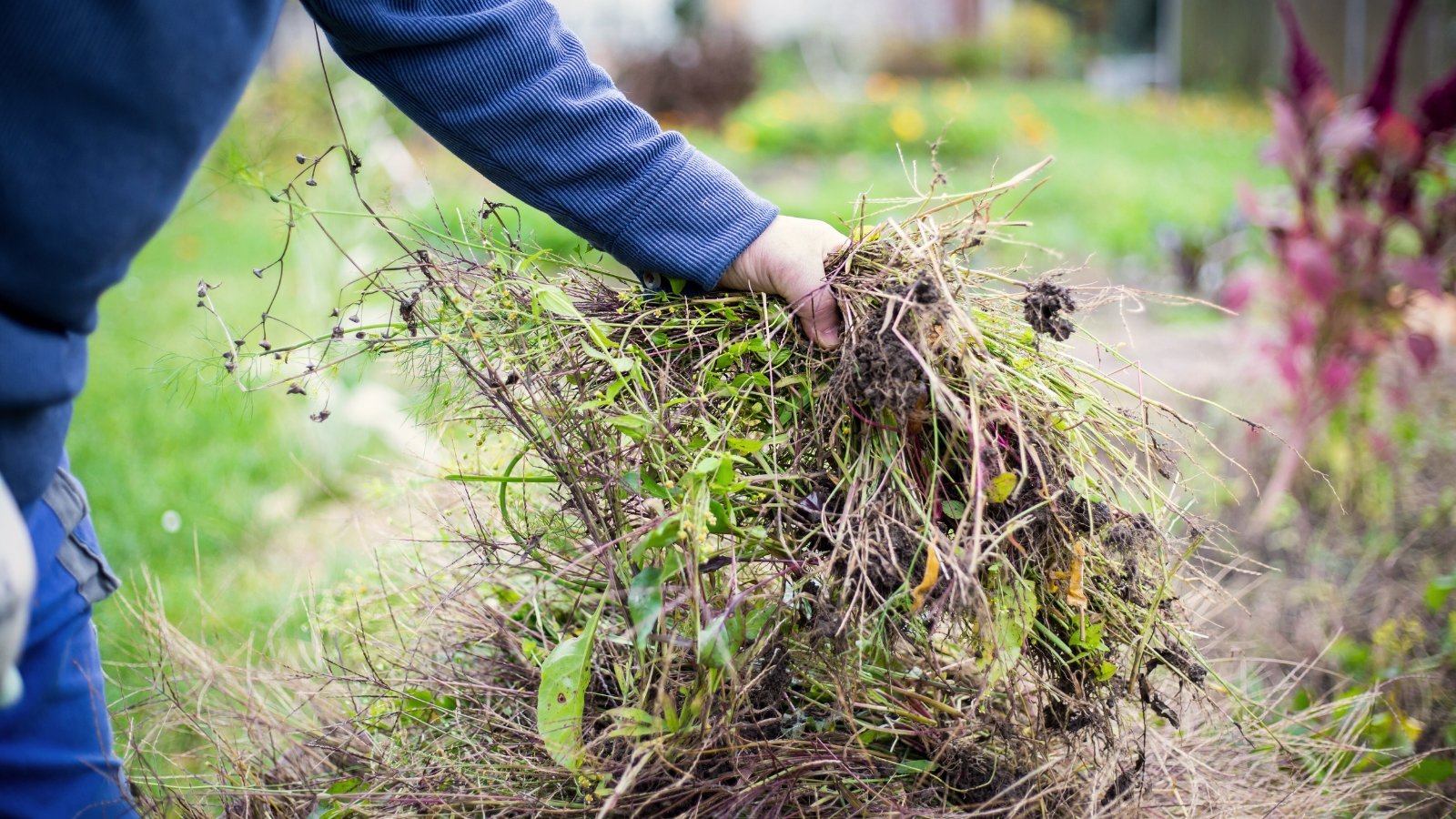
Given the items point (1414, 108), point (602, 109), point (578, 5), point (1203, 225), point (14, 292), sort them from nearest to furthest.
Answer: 1. point (14, 292)
2. point (602, 109)
3. point (1414, 108)
4. point (1203, 225)
5. point (578, 5)

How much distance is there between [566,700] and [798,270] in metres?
0.60

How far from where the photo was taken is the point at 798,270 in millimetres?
1231

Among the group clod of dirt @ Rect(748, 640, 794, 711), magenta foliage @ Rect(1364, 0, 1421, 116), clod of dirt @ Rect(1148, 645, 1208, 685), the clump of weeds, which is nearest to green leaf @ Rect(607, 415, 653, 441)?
the clump of weeds

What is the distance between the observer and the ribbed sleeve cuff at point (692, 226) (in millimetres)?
→ 1227

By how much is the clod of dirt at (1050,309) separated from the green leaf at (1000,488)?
0.66ft

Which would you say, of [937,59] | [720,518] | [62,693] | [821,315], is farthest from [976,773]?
[937,59]

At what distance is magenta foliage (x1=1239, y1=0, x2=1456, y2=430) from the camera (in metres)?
2.77

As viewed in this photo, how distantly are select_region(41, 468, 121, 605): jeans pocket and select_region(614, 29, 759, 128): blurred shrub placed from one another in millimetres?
8800

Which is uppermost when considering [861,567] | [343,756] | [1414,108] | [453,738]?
[1414,108]

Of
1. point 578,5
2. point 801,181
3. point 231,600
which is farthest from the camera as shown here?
point 578,5

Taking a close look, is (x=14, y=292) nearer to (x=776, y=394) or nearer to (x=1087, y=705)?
(x=776, y=394)

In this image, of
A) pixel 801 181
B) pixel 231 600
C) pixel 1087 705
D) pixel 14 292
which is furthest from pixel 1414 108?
pixel 801 181

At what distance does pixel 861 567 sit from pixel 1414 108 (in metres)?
2.84

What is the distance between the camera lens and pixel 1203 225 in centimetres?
631
